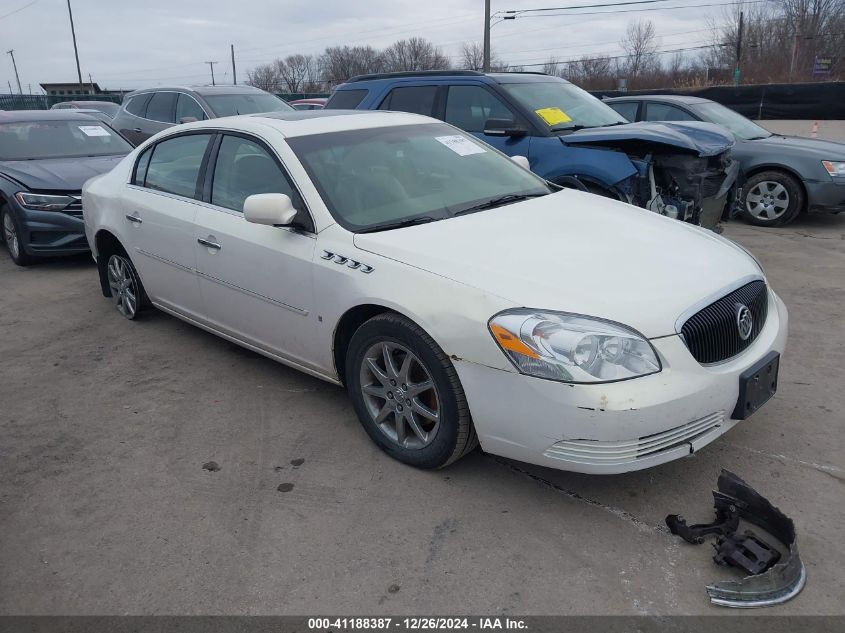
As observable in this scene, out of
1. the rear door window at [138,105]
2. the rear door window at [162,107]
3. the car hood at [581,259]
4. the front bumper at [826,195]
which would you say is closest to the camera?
the car hood at [581,259]

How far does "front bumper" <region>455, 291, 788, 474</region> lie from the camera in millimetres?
2604

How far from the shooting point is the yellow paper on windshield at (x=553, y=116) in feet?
21.5

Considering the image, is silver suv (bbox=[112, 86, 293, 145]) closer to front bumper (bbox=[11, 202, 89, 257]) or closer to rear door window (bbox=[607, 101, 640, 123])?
front bumper (bbox=[11, 202, 89, 257])

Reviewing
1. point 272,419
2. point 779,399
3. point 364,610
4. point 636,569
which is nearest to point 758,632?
point 636,569

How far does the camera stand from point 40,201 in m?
7.03

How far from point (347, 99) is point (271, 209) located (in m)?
4.65

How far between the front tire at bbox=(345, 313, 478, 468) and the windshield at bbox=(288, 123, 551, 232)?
0.62 metres

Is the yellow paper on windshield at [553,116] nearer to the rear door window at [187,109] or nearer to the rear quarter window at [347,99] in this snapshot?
the rear quarter window at [347,99]

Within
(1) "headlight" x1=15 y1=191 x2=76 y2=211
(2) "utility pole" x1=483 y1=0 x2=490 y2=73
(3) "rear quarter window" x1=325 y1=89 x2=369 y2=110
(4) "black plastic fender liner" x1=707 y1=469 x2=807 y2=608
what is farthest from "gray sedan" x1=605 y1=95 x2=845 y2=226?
(2) "utility pole" x1=483 y1=0 x2=490 y2=73

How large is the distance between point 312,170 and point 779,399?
9.41 feet

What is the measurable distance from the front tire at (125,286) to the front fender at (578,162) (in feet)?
11.6

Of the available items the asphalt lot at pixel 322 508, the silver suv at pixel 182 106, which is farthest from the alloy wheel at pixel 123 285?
the silver suv at pixel 182 106

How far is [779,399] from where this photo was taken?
153 inches

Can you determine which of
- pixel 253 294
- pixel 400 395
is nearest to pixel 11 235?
pixel 253 294
